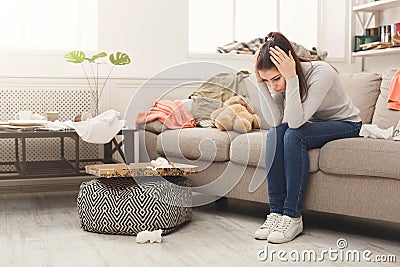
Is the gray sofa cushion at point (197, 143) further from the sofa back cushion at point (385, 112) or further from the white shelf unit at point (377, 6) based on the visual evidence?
the white shelf unit at point (377, 6)

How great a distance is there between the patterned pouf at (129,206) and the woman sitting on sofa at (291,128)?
0.44 m

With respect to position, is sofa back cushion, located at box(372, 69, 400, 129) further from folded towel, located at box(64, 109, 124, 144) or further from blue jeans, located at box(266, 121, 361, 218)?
folded towel, located at box(64, 109, 124, 144)

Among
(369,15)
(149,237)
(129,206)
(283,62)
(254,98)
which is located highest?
(369,15)

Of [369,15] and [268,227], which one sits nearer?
[268,227]

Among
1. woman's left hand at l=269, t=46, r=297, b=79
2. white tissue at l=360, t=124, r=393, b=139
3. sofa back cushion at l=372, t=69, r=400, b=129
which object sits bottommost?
white tissue at l=360, t=124, r=393, b=139

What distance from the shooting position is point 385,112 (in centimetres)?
333

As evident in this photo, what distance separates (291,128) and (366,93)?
0.89m

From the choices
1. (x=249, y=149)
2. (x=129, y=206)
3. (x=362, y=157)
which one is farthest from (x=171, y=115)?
(x=362, y=157)

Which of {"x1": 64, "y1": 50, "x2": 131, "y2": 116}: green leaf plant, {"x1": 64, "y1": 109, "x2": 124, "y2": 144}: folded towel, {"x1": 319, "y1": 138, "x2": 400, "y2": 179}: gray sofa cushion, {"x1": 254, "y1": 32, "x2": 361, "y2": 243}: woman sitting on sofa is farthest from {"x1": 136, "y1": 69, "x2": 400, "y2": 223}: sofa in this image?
{"x1": 64, "y1": 50, "x2": 131, "y2": 116}: green leaf plant

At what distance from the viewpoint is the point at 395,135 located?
287 cm

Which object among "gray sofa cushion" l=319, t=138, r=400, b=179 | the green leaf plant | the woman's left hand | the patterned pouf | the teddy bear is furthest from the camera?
the green leaf plant

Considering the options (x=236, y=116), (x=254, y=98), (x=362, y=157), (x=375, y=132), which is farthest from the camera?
(x=254, y=98)

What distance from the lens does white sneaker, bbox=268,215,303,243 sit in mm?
2686

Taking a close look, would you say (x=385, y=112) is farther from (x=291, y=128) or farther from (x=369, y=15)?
(x=369, y=15)
